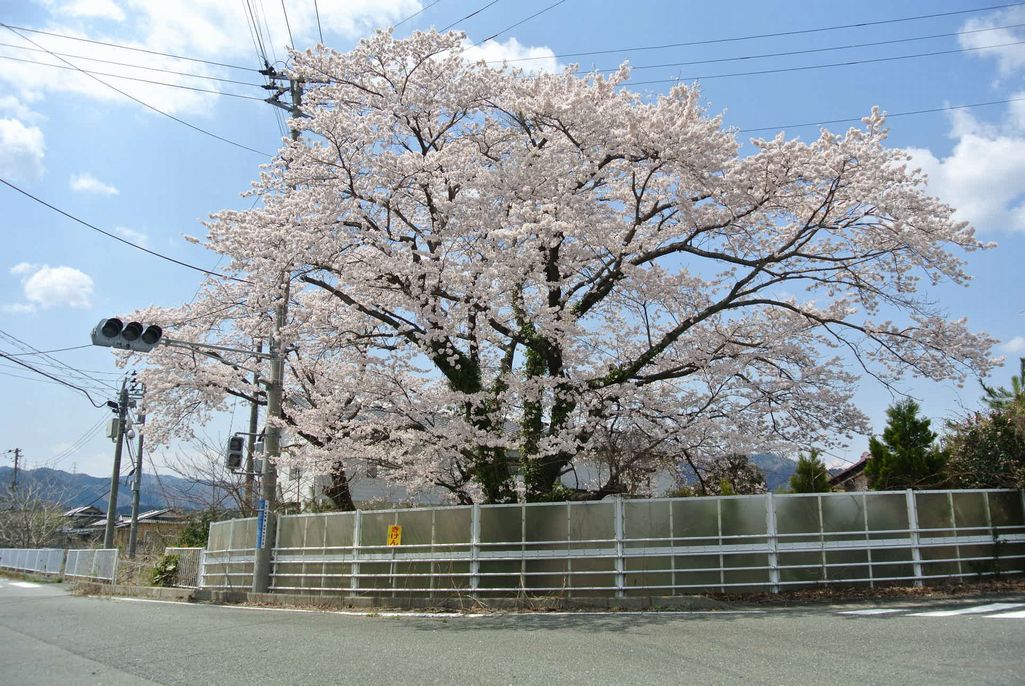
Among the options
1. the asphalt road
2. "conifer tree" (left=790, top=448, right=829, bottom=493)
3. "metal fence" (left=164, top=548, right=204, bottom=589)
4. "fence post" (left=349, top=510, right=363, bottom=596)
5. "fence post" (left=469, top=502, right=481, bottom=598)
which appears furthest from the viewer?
"conifer tree" (left=790, top=448, right=829, bottom=493)

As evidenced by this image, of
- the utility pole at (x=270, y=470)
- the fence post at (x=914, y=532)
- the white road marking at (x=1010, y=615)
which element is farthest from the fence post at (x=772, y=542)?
the utility pole at (x=270, y=470)

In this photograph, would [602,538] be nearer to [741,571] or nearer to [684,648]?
[741,571]

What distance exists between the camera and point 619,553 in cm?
1361

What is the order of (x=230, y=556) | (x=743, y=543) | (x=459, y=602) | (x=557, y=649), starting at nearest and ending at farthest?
1. (x=557, y=649)
2. (x=743, y=543)
3. (x=459, y=602)
4. (x=230, y=556)

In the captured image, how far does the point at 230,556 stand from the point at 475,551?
30.6 feet

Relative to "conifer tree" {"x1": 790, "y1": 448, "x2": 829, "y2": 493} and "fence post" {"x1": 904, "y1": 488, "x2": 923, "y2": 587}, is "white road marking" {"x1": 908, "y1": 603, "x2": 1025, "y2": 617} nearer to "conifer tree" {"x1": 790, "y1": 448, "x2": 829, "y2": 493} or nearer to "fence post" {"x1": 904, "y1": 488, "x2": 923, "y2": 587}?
"fence post" {"x1": 904, "y1": 488, "x2": 923, "y2": 587}

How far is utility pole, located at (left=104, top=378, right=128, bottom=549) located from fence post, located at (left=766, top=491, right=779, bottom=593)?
83.5ft

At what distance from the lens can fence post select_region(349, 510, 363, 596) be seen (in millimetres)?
16328

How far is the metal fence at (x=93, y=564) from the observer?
2539cm

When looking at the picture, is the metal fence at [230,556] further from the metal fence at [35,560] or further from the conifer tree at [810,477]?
the conifer tree at [810,477]

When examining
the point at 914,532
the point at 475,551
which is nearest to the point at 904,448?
the point at 914,532

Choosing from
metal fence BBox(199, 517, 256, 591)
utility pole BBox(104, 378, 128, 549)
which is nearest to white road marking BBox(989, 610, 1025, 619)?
metal fence BBox(199, 517, 256, 591)

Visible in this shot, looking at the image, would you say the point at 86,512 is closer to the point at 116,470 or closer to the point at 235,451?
the point at 116,470

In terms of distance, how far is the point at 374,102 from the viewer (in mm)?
15602
